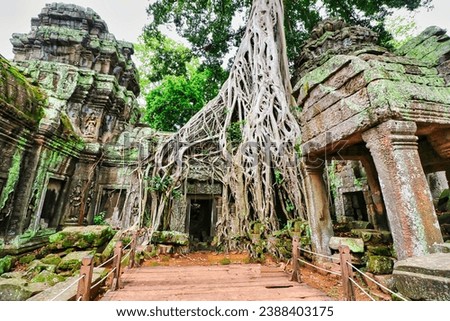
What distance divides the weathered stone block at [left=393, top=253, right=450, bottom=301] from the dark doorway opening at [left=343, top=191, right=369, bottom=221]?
5638mm

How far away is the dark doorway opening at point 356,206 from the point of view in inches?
252

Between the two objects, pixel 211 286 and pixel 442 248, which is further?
pixel 211 286

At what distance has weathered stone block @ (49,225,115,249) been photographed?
4.17 metres

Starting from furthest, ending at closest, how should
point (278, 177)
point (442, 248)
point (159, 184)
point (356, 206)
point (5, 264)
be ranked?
point (356, 206) → point (159, 184) → point (278, 177) → point (5, 264) → point (442, 248)

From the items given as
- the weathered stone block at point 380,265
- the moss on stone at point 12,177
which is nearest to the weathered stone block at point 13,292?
the moss on stone at point 12,177

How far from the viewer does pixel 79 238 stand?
427 cm

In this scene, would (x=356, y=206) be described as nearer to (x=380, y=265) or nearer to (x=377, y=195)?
(x=377, y=195)

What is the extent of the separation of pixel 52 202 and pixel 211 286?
587 centimetres

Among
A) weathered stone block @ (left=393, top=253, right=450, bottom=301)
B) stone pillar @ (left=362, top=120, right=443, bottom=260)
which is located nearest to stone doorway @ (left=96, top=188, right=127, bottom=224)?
stone pillar @ (left=362, top=120, right=443, bottom=260)

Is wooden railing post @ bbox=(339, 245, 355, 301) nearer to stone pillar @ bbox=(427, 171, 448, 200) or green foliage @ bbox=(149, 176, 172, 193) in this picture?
green foliage @ bbox=(149, 176, 172, 193)

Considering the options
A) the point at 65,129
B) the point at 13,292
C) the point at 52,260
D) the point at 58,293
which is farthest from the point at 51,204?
the point at 58,293
